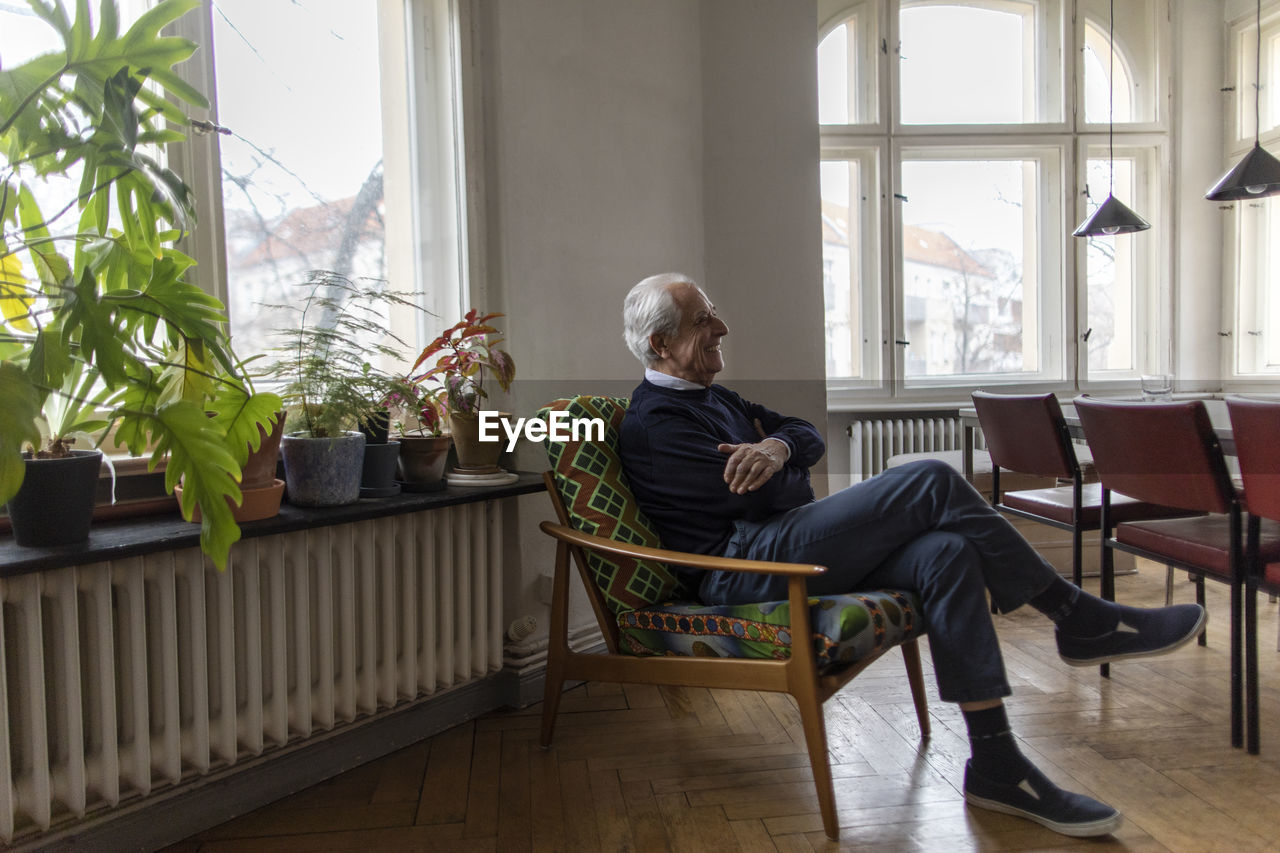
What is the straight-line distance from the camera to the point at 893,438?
5.04 meters

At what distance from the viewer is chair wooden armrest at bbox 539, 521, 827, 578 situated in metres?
1.81

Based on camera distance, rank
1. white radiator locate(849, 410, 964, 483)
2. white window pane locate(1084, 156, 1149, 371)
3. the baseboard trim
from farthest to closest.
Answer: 1. white window pane locate(1084, 156, 1149, 371)
2. white radiator locate(849, 410, 964, 483)
3. the baseboard trim

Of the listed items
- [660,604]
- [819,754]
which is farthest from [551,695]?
[819,754]

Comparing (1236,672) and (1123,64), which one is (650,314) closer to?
(1236,672)

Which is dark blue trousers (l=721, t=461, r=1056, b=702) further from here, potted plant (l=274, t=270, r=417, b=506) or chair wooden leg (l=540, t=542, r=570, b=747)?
potted plant (l=274, t=270, r=417, b=506)

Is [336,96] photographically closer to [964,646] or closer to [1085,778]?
[964,646]

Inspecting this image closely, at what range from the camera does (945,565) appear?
6.44 ft

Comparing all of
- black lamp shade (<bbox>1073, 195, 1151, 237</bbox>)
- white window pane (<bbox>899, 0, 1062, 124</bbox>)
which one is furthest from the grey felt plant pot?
white window pane (<bbox>899, 0, 1062, 124</bbox>)

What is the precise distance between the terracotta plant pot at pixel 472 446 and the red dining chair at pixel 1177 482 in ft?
5.32

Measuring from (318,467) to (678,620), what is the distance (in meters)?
0.87


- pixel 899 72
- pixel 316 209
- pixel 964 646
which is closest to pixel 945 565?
pixel 964 646

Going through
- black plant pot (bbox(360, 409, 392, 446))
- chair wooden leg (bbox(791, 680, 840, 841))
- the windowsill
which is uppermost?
black plant pot (bbox(360, 409, 392, 446))

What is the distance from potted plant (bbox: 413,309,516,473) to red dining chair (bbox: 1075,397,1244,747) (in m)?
1.61

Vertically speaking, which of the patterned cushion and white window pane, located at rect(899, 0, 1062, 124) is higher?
white window pane, located at rect(899, 0, 1062, 124)
